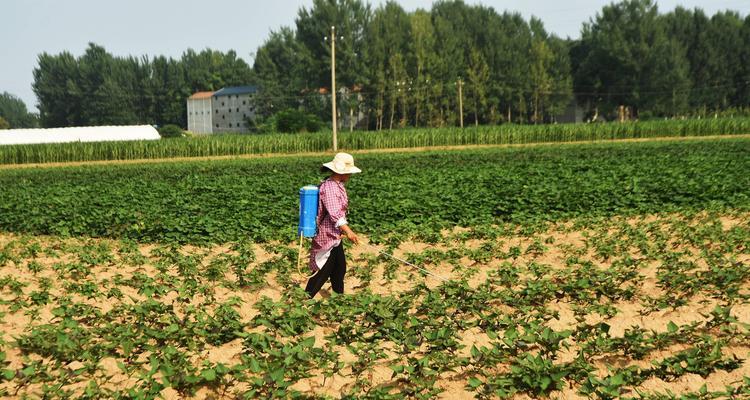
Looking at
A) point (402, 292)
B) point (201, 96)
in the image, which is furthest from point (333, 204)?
point (201, 96)

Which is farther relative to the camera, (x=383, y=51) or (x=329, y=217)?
(x=383, y=51)

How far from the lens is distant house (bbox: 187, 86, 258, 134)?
3730 inches

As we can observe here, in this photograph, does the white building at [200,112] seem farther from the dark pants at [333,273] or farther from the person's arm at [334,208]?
the person's arm at [334,208]

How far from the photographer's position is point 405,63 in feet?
237

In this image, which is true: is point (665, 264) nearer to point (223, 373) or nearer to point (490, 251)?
point (490, 251)

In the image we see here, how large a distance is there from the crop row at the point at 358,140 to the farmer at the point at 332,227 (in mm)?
32578

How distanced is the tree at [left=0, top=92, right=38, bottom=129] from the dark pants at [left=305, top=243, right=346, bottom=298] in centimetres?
15129

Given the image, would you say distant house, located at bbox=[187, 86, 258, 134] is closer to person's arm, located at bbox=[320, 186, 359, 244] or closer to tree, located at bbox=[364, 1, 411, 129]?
tree, located at bbox=[364, 1, 411, 129]

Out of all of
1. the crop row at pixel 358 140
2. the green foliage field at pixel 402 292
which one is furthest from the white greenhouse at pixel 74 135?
the green foliage field at pixel 402 292

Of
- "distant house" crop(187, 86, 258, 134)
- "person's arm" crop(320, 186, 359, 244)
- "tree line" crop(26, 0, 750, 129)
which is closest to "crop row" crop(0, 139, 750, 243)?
"person's arm" crop(320, 186, 359, 244)

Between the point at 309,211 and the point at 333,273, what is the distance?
2.42ft

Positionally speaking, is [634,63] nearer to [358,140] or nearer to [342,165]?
[358,140]

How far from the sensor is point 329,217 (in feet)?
22.6

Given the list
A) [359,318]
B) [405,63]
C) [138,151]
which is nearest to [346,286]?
[359,318]
